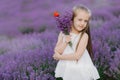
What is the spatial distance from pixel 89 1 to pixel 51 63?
2.68m

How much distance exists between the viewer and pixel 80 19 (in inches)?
174

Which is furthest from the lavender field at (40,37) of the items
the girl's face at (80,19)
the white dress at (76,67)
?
the girl's face at (80,19)

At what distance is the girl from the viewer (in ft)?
14.5

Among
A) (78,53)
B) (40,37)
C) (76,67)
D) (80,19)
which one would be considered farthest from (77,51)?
(40,37)

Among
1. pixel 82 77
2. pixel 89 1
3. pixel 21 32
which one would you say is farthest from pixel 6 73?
pixel 89 1

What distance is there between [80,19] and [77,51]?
0.27m

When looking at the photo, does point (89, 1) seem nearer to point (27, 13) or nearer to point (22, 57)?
point (27, 13)

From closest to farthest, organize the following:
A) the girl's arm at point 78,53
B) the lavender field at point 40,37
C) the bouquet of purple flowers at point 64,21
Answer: the bouquet of purple flowers at point 64,21 → the girl's arm at point 78,53 → the lavender field at point 40,37

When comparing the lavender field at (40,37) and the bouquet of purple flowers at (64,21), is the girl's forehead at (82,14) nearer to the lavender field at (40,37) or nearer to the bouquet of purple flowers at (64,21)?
the bouquet of purple flowers at (64,21)

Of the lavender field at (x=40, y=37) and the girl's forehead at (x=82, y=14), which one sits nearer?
the girl's forehead at (x=82, y=14)

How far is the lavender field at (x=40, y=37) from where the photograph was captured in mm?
5020

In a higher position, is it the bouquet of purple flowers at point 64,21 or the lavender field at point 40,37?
the bouquet of purple flowers at point 64,21

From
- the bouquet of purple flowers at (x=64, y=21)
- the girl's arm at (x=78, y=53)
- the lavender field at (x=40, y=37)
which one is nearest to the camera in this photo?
the bouquet of purple flowers at (x=64, y=21)

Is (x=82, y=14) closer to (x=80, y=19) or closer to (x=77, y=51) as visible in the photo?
(x=80, y=19)
